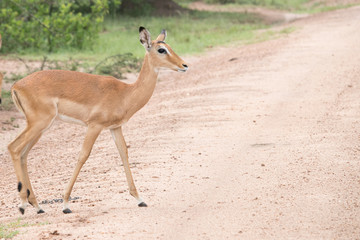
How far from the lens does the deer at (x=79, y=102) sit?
599 cm

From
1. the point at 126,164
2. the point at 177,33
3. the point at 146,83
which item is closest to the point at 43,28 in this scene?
the point at 177,33

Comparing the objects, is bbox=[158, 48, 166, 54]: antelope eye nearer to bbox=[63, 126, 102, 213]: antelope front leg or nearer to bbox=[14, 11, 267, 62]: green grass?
bbox=[63, 126, 102, 213]: antelope front leg

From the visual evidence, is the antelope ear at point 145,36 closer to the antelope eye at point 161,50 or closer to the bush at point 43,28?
the antelope eye at point 161,50

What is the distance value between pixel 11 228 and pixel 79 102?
51.6 inches

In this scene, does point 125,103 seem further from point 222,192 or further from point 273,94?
point 273,94

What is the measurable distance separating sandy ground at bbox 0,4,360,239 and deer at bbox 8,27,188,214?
507 millimetres

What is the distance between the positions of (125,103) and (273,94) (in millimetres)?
5351

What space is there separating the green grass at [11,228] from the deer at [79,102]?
212 mm

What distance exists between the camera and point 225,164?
758 centimetres

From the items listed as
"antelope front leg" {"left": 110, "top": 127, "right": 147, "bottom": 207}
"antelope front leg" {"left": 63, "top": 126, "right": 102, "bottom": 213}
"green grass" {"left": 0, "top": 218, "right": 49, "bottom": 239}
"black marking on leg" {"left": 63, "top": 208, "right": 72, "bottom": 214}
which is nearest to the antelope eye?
"antelope front leg" {"left": 110, "top": 127, "right": 147, "bottom": 207}

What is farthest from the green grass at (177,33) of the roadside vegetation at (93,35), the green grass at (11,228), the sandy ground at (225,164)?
the green grass at (11,228)

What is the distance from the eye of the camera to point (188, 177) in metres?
7.12

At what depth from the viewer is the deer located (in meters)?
5.99

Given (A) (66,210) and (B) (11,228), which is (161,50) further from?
(B) (11,228)
